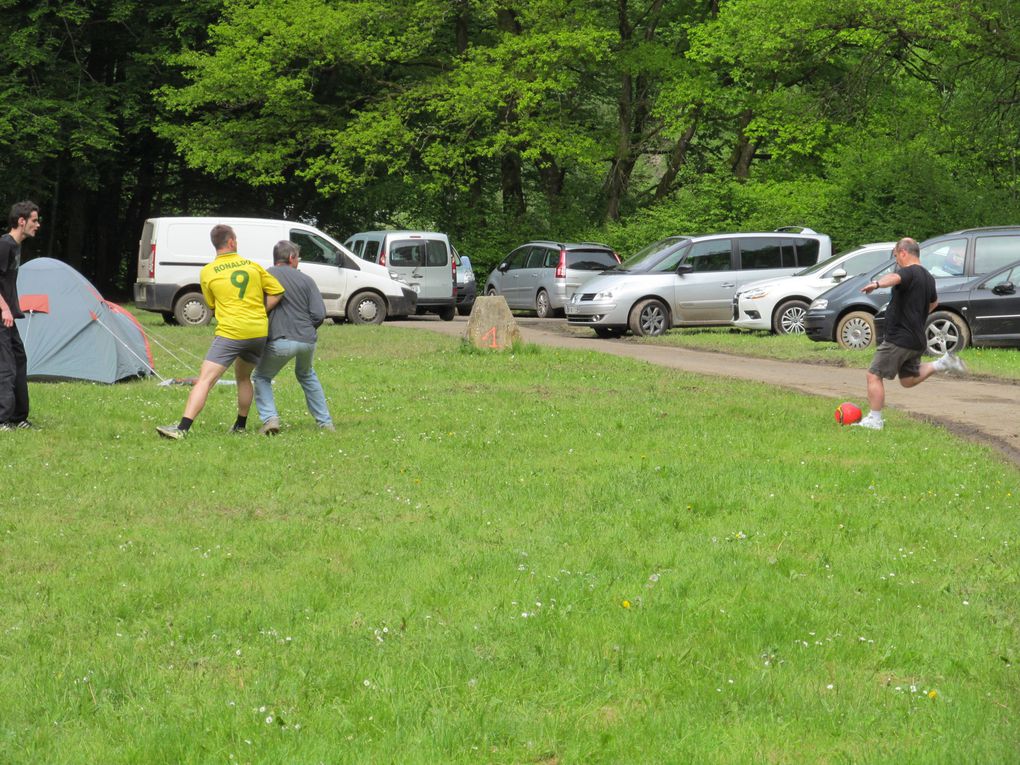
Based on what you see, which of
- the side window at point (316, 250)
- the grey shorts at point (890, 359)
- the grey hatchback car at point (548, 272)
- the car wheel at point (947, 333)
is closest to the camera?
the grey shorts at point (890, 359)

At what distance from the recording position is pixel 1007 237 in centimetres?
2006

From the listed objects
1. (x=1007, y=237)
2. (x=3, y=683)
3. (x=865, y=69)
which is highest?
(x=865, y=69)

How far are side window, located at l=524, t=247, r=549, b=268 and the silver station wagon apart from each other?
695 cm

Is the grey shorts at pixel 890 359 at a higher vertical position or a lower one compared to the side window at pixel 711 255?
lower

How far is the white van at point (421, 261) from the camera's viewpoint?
101 ft

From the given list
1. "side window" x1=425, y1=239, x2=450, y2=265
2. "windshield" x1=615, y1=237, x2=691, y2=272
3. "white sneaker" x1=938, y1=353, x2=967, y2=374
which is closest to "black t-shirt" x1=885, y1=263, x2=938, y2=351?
"white sneaker" x1=938, y1=353, x2=967, y2=374

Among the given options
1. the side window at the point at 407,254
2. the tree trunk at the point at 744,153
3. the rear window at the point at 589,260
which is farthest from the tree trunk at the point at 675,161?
the side window at the point at 407,254

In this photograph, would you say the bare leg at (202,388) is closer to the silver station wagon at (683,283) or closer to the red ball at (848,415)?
the red ball at (848,415)

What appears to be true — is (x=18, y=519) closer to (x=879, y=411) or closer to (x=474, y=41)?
(x=879, y=411)

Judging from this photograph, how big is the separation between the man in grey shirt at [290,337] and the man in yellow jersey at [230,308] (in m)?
0.14

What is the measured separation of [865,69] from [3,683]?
28.5 metres

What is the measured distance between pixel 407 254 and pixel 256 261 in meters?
4.86

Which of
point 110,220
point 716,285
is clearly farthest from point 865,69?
point 110,220

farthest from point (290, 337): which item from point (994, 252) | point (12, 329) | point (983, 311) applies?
point (994, 252)
